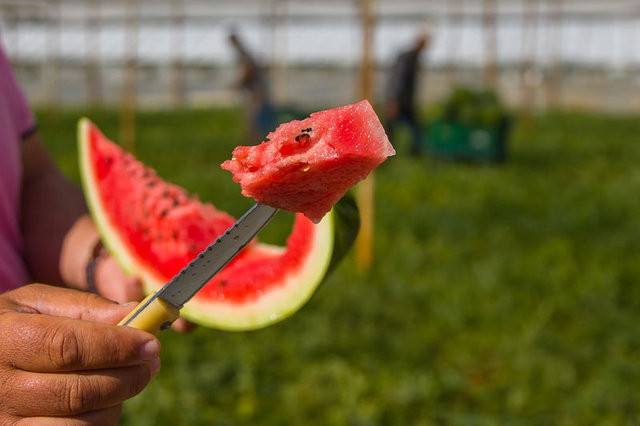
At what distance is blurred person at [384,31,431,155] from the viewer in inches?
301

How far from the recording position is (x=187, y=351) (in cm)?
272

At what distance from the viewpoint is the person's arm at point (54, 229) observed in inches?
43.9

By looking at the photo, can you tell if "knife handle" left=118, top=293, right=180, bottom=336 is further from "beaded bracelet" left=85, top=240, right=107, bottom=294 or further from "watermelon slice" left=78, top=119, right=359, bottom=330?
"beaded bracelet" left=85, top=240, right=107, bottom=294

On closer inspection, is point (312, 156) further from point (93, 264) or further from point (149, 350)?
point (93, 264)

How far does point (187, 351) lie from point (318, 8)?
18349mm

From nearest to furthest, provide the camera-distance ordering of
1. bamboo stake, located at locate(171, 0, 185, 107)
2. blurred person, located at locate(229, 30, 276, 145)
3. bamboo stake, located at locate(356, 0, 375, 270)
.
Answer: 1. bamboo stake, located at locate(356, 0, 375, 270)
2. blurred person, located at locate(229, 30, 276, 145)
3. bamboo stake, located at locate(171, 0, 185, 107)

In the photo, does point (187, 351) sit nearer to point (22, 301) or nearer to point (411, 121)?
point (22, 301)

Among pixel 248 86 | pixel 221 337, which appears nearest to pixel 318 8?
pixel 248 86

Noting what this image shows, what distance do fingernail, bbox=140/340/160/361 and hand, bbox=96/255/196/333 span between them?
367 mm

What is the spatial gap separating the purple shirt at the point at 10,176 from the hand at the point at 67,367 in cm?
47

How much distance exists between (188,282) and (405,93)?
738 centimetres

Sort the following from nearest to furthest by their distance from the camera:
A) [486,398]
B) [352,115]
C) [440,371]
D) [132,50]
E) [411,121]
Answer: [352,115] → [486,398] → [440,371] → [132,50] → [411,121]

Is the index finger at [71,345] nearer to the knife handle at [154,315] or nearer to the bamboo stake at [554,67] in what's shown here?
the knife handle at [154,315]

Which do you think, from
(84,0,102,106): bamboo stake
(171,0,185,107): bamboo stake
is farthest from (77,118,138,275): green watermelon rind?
(171,0,185,107): bamboo stake
